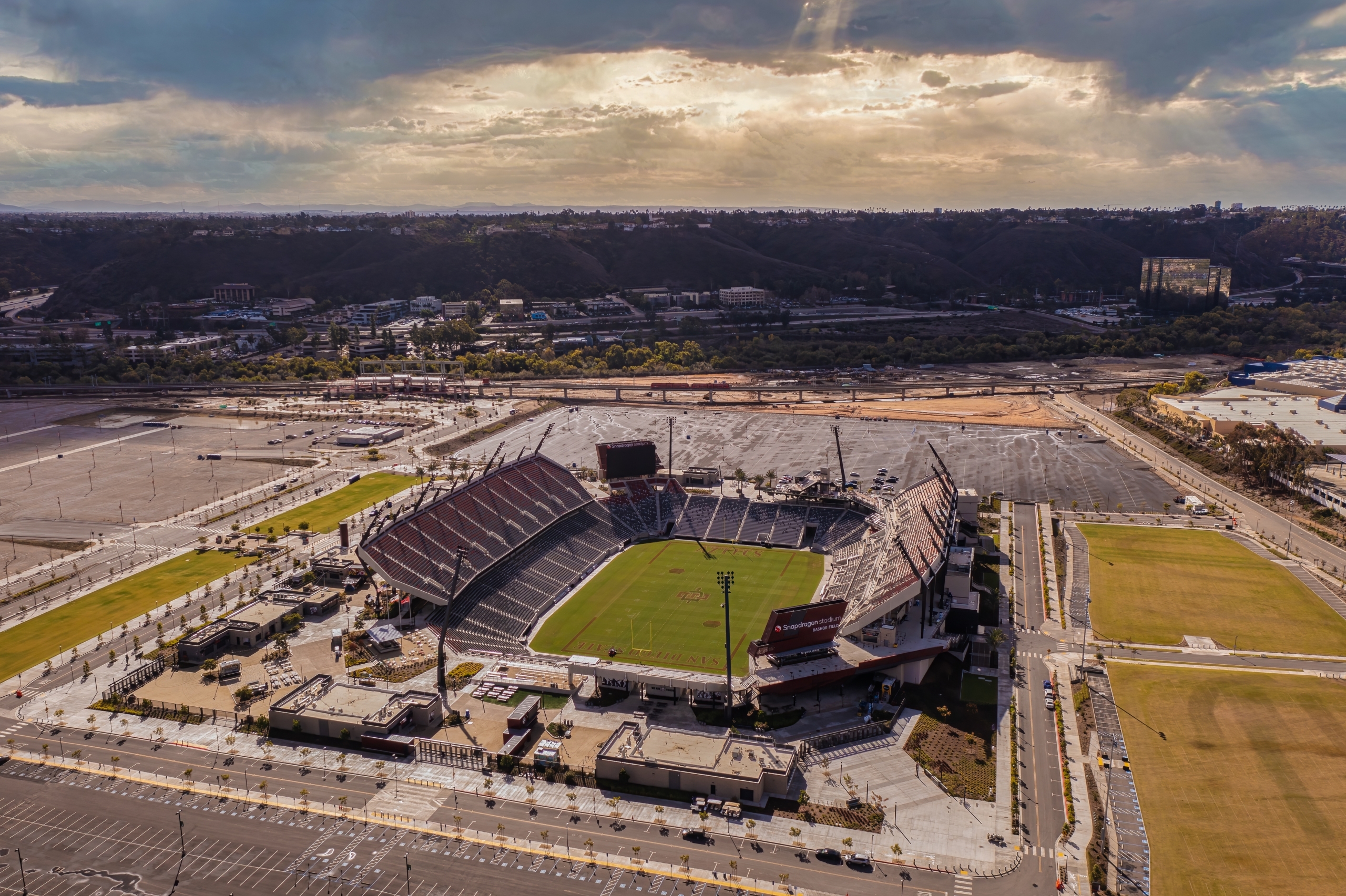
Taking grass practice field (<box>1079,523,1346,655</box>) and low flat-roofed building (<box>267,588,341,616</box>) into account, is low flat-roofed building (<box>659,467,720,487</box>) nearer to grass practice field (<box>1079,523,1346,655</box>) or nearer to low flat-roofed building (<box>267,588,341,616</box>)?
grass practice field (<box>1079,523,1346,655</box>)

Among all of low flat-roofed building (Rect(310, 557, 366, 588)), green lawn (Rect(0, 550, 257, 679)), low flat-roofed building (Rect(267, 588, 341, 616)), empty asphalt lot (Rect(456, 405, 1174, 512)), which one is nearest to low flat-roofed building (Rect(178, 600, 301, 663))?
low flat-roofed building (Rect(267, 588, 341, 616))

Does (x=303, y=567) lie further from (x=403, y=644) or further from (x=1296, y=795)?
(x=1296, y=795)

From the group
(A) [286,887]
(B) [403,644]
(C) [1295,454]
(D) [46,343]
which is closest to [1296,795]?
(A) [286,887]

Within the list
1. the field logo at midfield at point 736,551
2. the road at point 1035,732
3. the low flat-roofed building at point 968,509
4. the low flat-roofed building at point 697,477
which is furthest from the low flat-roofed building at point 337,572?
the low flat-roofed building at point 968,509

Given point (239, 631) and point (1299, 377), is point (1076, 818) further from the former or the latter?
point (1299, 377)

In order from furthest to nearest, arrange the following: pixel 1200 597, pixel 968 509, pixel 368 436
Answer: pixel 368 436
pixel 968 509
pixel 1200 597

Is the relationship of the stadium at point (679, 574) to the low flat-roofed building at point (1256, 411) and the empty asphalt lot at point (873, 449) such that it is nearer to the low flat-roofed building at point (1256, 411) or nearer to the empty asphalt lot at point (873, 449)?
the empty asphalt lot at point (873, 449)

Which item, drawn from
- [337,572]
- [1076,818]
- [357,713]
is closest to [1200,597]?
[1076,818]

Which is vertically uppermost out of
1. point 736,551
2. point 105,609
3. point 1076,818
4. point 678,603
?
point 736,551
